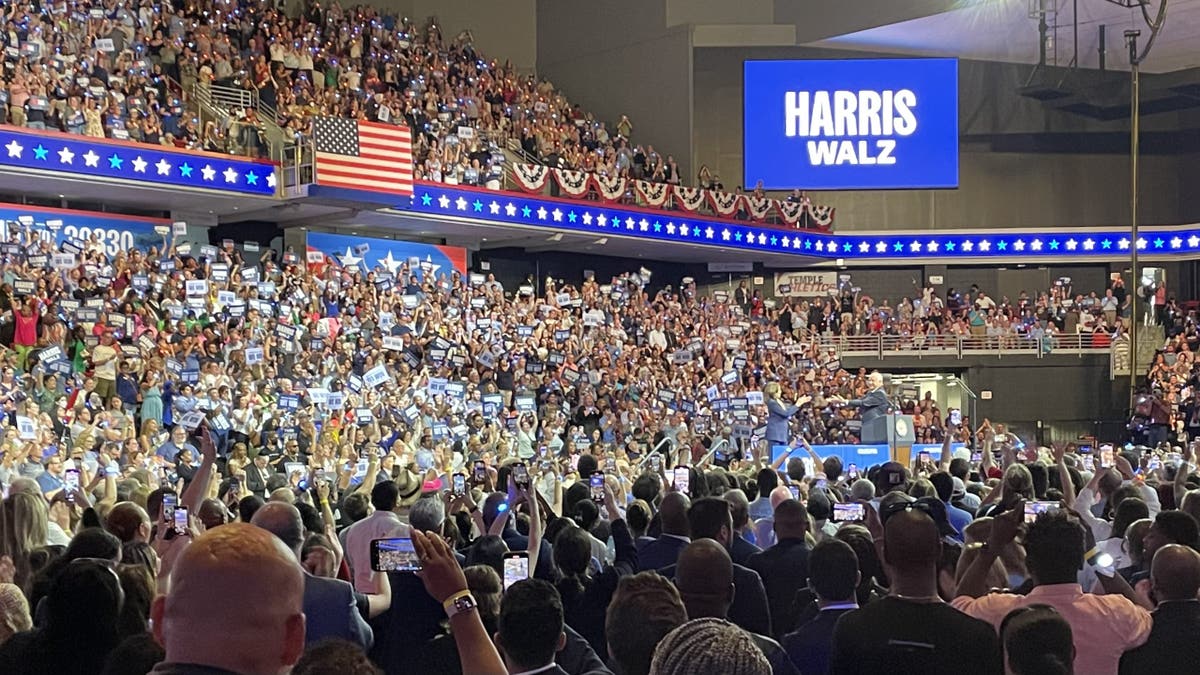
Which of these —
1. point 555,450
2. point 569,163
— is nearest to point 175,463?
point 555,450

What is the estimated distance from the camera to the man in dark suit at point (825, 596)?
5.00m

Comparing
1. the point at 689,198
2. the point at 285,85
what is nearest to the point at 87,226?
the point at 285,85

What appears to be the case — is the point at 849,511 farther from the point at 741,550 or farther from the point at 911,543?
the point at 911,543

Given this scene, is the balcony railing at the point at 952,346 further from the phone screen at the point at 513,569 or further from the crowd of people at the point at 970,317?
the phone screen at the point at 513,569

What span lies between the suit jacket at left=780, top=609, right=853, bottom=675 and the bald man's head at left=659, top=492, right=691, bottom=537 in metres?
1.74

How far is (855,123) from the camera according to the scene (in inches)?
1300

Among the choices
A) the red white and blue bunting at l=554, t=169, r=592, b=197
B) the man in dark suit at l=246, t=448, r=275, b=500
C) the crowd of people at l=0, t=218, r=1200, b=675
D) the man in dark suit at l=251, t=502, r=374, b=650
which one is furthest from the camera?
the red white and blue bunting at l=554, t=169, r=592, b=197

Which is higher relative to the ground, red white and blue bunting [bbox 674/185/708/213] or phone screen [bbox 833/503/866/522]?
red white and blue bunting [bbox 674/185/708/213]

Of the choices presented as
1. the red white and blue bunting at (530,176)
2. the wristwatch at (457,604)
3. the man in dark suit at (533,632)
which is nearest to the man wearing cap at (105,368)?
the red white and blue bunting at (530,176)

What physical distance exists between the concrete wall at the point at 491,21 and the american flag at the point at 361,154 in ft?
36.0

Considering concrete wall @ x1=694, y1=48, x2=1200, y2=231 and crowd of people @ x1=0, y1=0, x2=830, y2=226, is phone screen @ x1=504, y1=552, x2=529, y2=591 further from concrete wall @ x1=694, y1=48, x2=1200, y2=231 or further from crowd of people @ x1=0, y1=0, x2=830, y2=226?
concrete wall @ x1=694, y1=48, x2=1200, y2=231

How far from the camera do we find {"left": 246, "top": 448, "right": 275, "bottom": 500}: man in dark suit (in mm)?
15455

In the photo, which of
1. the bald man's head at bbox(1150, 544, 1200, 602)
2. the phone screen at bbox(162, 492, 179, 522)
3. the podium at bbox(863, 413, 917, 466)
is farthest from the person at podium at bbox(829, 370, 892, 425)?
the bald man's head at bbox(1150, 544, 1200, 602)

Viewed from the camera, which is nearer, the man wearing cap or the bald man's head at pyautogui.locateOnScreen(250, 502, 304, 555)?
the bald man's head at pyautogui.locateOnScreen(250, 502, 304, 555)
